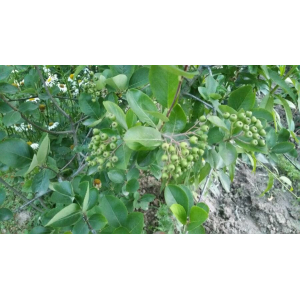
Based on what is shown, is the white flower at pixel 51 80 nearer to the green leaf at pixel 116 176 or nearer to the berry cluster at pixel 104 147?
the green leaf at pixel 116 176

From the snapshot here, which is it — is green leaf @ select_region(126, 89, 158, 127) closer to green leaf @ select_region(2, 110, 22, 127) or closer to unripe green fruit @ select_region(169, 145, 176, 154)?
unripe green fruit @ select_region(169, 145, 176, 154)

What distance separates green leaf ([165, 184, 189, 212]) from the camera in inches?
26.8

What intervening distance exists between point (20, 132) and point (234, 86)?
1.49 metres

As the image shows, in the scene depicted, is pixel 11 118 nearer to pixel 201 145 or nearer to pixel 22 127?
pixel 22 127

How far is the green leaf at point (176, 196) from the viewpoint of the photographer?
681 mm

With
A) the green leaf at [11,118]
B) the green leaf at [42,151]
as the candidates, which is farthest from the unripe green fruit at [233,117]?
the green leaf at [11,118]

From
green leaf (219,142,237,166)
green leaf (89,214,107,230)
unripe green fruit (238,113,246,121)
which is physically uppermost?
unripe green fruit (238,113,246,121)

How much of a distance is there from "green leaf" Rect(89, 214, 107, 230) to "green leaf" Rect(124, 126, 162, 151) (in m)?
0.23

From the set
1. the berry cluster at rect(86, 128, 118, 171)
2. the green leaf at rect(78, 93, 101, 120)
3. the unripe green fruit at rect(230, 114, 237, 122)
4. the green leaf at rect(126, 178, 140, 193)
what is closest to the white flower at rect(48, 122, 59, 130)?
the green leaf at rect(78, 93, 101, 120)

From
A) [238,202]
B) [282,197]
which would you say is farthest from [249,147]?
[282,197]

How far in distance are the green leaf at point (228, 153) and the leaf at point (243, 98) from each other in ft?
0.41

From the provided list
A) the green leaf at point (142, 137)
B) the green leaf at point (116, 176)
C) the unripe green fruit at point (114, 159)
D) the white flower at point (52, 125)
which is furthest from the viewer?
the white flower at point (52, 125)

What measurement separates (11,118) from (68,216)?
2.02 feet

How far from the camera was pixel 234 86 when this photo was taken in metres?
1.14
